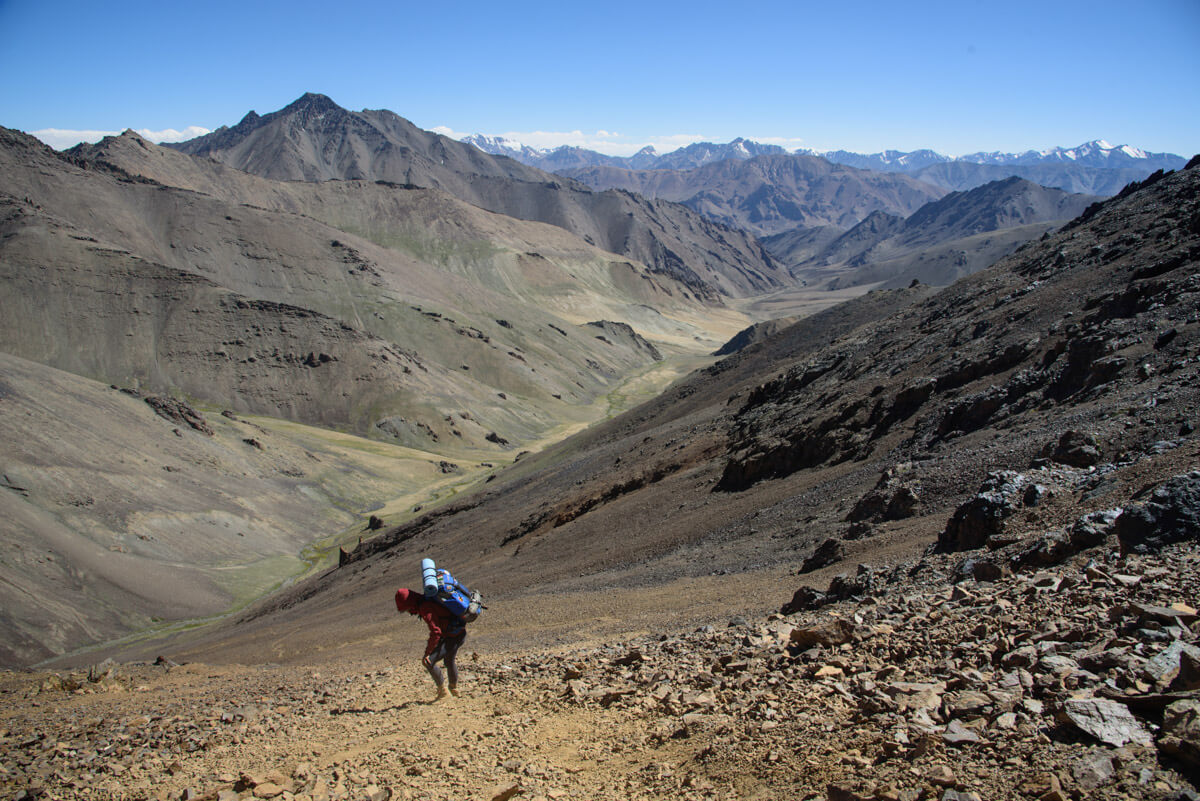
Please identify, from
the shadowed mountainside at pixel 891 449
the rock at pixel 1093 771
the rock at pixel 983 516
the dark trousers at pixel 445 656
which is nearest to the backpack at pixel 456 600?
the dark trousers at pixel 445 656

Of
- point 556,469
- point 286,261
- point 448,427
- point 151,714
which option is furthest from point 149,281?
point 151,714

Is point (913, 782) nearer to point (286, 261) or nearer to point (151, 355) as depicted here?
point (151, 355)

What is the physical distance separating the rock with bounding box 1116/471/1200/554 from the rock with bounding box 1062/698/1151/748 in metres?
5.18

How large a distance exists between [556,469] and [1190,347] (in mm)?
37171

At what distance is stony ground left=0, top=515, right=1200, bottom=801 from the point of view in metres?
5.38

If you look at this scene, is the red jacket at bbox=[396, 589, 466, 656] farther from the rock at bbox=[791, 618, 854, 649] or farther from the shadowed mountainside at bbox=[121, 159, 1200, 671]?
the shadowed mountainside at bbox=[121, 159, 1200, 671]

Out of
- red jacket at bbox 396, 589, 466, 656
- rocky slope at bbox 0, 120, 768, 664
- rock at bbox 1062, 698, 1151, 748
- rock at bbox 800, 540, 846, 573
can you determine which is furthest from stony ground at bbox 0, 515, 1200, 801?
rocky slope at bbox 0, 120, 768, 664

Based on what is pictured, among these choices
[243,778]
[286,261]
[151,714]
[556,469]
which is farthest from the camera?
[286,261]

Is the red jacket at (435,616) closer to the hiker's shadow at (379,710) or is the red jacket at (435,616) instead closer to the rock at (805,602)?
the hiker's shadow at (379,710)

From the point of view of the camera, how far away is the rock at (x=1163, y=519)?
31.4 ft

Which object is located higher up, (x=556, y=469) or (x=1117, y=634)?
(x=1117, y=634)

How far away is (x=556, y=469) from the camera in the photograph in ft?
169

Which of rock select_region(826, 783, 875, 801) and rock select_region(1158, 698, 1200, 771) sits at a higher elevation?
rock select_region(1158, 698, 1200, 771)

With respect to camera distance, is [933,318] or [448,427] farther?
[448,427]
